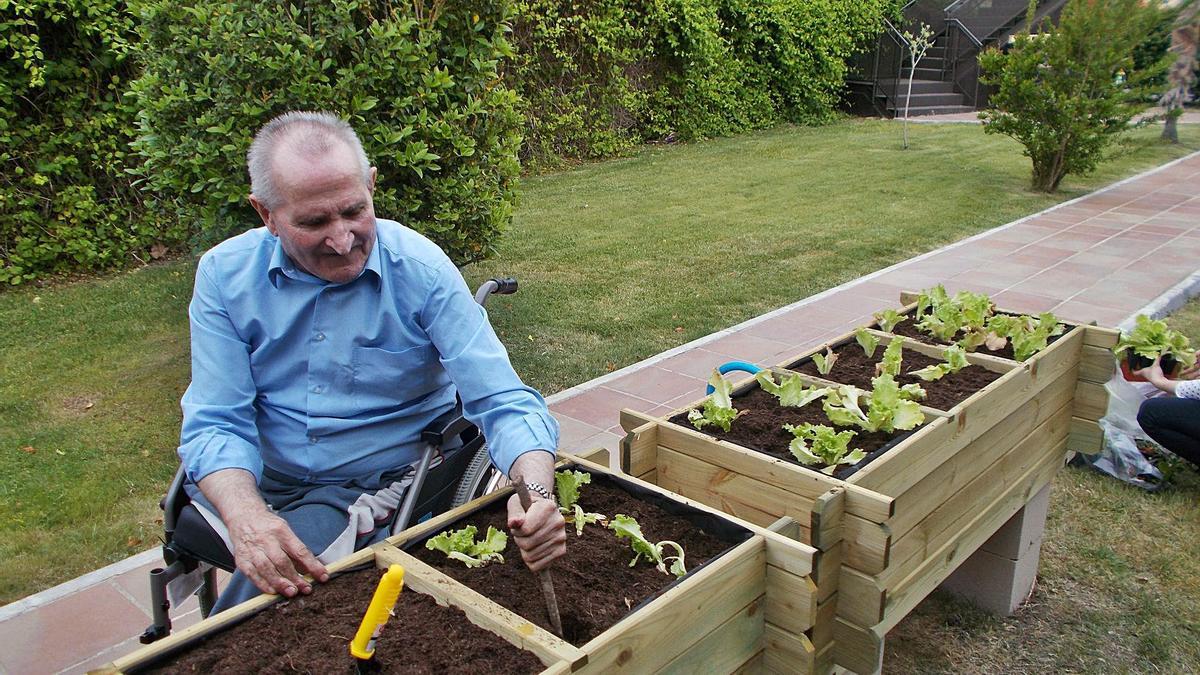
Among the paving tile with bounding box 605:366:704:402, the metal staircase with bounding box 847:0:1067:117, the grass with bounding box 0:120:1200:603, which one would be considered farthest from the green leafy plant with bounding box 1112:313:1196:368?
the metal staircase with bounding box 847:0:1067:117

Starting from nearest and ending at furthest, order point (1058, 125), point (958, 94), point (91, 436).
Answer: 1. point (91, 436)
2. point (1058, 125)
3. point (958, 94)

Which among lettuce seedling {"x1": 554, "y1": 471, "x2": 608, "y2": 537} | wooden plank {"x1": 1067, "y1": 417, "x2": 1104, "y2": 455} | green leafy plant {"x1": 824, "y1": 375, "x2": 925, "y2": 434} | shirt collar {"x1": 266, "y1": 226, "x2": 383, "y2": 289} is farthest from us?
wooden plank {"x1": 1067, "y1": 417, "x2": 1104, "y2": 455}

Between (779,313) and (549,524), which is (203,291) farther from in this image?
(779,313)

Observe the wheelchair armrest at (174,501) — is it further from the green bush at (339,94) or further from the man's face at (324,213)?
the green bush at (339,94)

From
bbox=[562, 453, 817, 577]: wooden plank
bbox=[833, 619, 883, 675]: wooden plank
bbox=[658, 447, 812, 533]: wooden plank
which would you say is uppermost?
bbox=[562, 453, 817, 577]: wooden plank

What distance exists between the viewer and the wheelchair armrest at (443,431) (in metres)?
2.40

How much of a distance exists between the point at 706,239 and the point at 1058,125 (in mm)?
4966

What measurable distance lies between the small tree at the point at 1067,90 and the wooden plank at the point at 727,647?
32.1 feet

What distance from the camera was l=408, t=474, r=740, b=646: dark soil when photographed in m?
1.78

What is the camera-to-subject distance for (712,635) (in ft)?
6.14

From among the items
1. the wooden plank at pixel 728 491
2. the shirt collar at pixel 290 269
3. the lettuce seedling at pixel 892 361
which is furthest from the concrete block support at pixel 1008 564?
the shirt collar at pixel 290 269

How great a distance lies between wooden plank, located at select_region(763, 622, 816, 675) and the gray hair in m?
1.47

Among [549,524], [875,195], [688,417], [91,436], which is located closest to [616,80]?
[875,195]

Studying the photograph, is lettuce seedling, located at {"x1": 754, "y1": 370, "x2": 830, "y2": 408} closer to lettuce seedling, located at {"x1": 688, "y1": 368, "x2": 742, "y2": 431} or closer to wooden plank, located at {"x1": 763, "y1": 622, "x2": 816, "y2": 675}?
lettuce seedling, located at {"x1": 688, "y1": 368, "x2": 742, "y2": 431}
